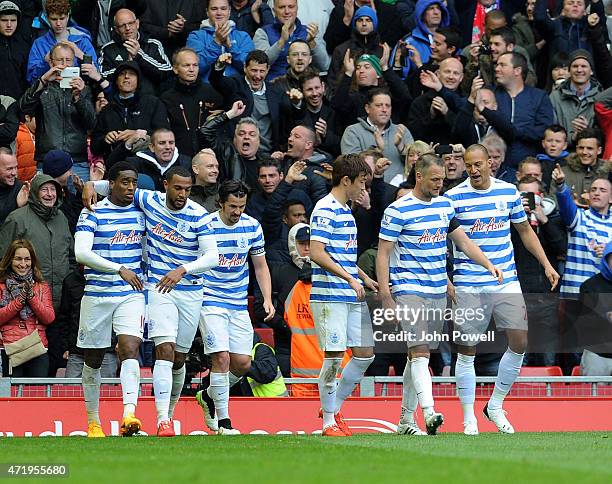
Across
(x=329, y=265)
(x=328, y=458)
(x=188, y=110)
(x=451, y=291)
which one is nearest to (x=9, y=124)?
(x=188, y=110)

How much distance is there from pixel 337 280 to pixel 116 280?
2115 millimetres

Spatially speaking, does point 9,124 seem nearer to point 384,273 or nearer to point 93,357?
point 93,357

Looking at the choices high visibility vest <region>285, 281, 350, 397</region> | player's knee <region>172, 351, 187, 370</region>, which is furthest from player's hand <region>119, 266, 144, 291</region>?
high visibility vest <region>285, 281, 350, 397</region>

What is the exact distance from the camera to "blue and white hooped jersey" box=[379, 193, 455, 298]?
13.0 m

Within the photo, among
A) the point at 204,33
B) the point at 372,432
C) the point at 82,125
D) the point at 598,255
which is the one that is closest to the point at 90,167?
the point at 82,125

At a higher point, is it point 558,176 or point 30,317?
point 558,176

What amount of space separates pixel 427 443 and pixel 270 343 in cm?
481

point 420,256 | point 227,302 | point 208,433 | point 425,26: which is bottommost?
point 208,433

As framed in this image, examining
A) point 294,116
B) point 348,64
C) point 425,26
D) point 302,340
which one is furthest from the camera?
point 425,26

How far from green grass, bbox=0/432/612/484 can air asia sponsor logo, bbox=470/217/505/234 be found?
2.02m

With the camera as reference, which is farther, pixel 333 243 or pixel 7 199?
pixel 7 199

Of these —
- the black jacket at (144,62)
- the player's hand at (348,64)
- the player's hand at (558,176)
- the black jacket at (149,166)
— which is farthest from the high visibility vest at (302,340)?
the player's hand at (348,64)

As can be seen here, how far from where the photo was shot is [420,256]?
13.1 m

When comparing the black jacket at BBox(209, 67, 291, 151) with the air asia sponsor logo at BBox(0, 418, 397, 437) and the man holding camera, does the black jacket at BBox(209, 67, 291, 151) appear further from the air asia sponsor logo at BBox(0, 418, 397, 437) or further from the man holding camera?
the air asia sponsor logo at BBox(0, 418, 397, 437)
